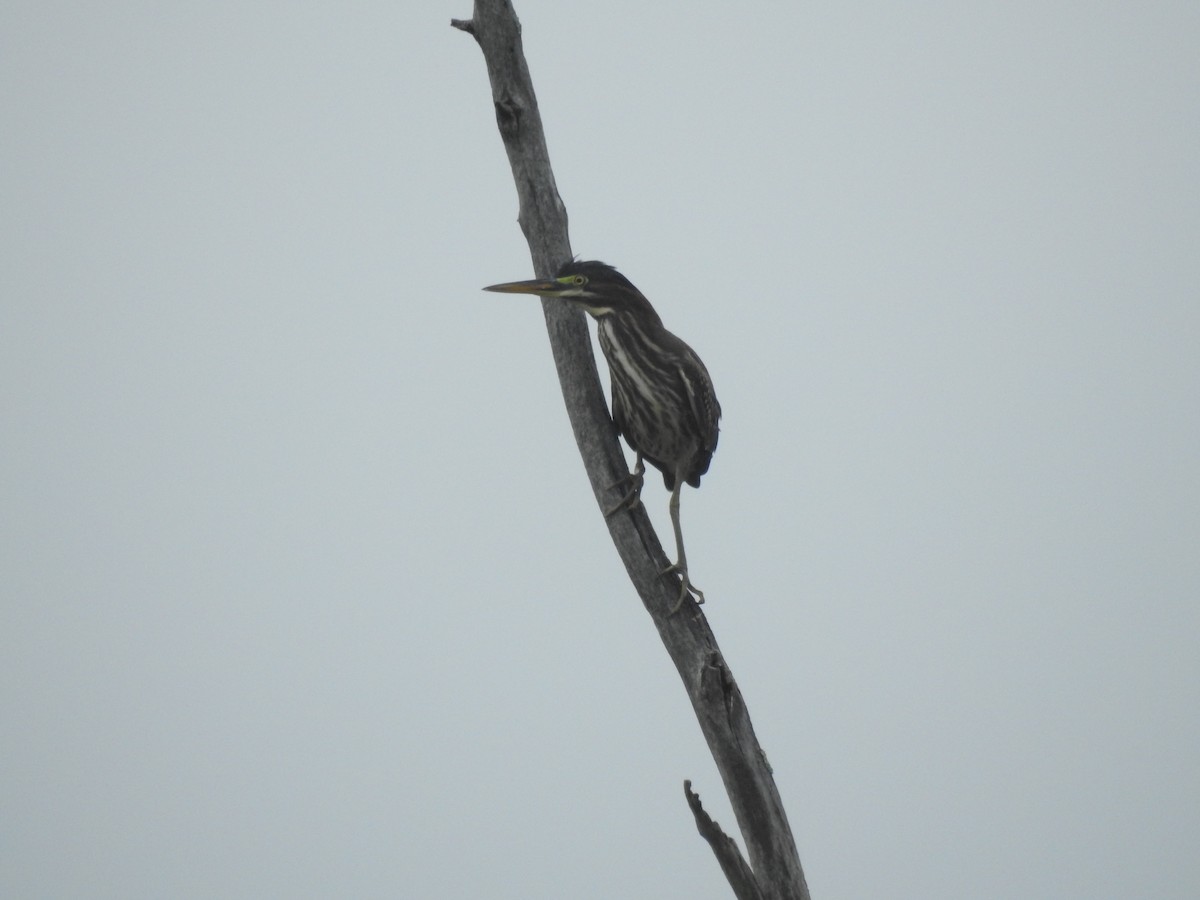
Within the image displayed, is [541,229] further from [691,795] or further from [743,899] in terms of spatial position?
[743,899]

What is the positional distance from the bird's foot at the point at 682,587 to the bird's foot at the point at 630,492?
31 centimetres

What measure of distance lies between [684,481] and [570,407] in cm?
84

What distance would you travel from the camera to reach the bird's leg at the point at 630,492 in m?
4.69

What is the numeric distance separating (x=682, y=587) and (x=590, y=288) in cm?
133

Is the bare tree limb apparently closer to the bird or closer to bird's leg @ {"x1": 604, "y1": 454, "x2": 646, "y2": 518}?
the bird

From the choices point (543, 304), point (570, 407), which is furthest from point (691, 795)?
point (543, 304)

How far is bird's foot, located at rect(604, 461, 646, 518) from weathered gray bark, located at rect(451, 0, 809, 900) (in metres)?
0.02

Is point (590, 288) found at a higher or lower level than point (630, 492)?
higher

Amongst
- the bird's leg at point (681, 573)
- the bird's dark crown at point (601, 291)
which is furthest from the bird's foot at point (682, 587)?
the bird's dark crown at point (601, 291)

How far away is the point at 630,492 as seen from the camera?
471 cm

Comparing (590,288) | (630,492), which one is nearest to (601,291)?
(590,288)

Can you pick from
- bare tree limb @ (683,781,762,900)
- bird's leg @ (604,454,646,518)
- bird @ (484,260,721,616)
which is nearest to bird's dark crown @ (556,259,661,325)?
bird @ (484,260,721,616)

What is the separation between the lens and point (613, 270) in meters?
4.73

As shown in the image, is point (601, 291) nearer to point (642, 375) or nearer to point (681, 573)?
point (642, 375)
